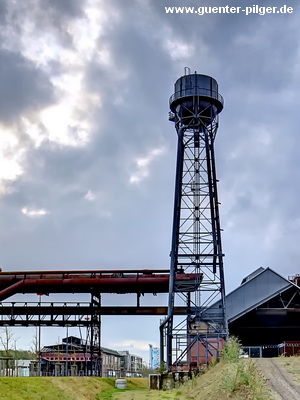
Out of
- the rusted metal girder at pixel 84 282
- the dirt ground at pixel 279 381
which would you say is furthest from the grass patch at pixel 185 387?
the rusted metal girder at pixel 84 282

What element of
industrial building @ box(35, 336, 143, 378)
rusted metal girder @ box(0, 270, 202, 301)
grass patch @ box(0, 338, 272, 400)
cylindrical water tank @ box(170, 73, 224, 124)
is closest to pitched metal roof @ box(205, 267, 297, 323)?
rusted metal girder @ box(0, 270, 202, 301)

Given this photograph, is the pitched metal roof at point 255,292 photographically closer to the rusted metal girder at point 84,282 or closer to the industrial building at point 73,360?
the rusted metal girder at point 84,282

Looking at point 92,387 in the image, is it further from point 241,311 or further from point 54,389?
point 241,311

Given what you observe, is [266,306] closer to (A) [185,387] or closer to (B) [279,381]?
(A) [185,387]

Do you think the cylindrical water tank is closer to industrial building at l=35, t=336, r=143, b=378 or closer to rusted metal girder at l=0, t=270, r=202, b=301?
rusted metal girder at l=0, t=270, r=202, b=301

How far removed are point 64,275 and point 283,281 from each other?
2030 cm

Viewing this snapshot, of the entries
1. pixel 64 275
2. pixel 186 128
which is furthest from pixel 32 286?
pixel 186 128

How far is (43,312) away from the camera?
172 ft

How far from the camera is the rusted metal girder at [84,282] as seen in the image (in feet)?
160

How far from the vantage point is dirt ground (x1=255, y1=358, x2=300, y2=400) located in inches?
890

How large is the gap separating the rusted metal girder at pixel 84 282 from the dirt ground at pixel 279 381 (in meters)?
17.5

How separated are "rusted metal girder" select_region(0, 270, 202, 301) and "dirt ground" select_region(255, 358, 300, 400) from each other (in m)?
17.5

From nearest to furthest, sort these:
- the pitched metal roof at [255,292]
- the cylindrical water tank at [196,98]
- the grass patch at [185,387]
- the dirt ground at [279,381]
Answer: the dirt ground at [279,381]
the grass patch at [185,387]
the cylindrical water tank at [196,98]
the pitched metal roof at [255,292]

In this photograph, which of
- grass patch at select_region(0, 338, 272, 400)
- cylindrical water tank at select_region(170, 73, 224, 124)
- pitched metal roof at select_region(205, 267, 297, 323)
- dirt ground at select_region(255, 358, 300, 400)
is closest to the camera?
dirt ground at select_region(255, 358, 300, 400)
